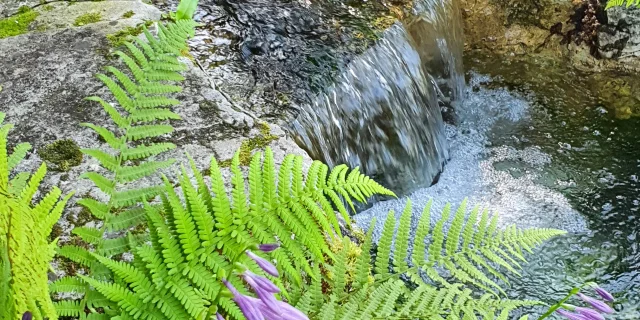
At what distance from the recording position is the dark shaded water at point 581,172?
11.4ft

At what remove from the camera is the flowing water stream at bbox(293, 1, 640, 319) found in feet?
Answer: 11.5

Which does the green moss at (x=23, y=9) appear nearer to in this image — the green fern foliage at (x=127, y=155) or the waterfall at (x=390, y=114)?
the waterfall at (x=390, y=114)

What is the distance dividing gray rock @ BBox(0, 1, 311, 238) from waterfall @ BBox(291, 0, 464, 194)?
43cm

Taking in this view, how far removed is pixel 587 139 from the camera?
4891mm

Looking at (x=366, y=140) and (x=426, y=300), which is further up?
(x=426, y=300)

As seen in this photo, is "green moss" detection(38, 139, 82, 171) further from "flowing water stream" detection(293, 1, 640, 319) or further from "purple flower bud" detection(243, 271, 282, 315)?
"purple flower bud" detection(243, 271, 282, 315)

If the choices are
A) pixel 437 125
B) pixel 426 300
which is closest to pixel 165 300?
pixel 426 300

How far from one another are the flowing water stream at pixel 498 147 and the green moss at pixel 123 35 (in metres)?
1.09

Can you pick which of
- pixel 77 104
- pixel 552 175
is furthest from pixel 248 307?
pixel 552 175

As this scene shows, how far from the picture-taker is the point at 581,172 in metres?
4.46

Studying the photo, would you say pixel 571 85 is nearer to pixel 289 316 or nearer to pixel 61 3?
pixel 61 3

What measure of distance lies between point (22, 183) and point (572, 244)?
3369 millimetres

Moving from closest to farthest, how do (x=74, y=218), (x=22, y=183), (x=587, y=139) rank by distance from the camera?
(x=22, y=183) < (x=74, y=218) < (x=587, y=139)

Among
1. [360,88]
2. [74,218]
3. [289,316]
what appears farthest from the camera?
[360,88]
